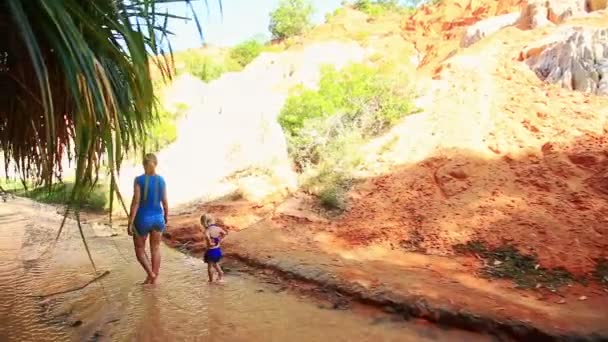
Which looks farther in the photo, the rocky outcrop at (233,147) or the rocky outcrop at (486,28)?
the rocky outcrop at (486,28)

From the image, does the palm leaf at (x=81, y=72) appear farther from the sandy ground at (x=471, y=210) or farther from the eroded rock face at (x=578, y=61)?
the eroded rock face at (x=578, y=61)

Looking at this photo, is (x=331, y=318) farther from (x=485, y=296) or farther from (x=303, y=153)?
(x=303, y=153)

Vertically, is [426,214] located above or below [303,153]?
below

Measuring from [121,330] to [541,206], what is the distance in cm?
641

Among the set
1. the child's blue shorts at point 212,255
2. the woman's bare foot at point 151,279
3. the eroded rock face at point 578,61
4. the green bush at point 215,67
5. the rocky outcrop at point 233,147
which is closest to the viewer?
the woman's bare foot at point 151,279

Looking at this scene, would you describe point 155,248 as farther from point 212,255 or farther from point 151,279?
point 212,255

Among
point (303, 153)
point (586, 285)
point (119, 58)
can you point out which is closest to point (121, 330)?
point (119, 58)

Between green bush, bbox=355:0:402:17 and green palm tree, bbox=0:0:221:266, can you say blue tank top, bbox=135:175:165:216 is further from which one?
green bush, bbox=355:0:402:17

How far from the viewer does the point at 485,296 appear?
16.6 feet

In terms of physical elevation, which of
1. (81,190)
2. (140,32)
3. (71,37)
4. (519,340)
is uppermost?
(140,32)

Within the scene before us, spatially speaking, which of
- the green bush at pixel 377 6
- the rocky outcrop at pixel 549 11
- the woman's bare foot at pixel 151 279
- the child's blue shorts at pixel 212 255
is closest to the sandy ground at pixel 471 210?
the child's blue shorts at pixel 212 255

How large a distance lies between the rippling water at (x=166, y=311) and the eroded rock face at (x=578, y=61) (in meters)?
8.88

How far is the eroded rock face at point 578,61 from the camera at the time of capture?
34.2ft

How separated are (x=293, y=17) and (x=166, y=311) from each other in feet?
104
